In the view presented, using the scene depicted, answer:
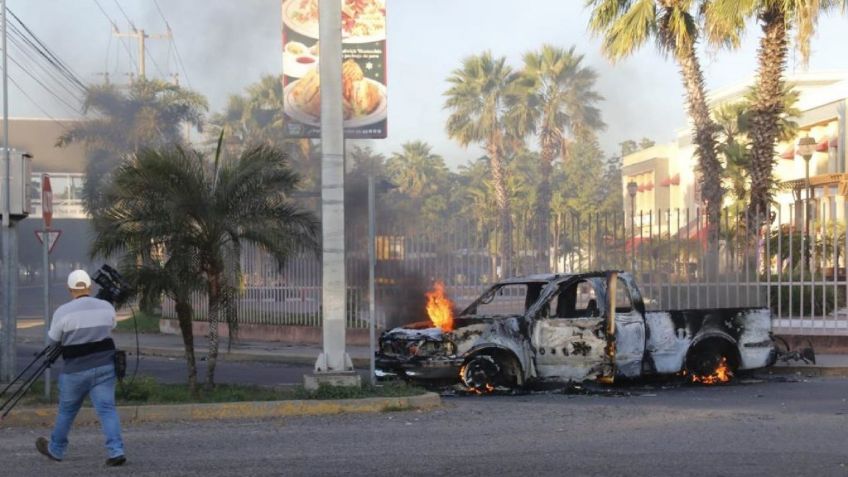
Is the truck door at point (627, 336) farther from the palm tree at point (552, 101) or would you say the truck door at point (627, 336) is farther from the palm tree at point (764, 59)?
the palm tree at point (552, 101)

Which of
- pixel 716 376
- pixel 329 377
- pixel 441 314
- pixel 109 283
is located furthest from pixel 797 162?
pixel 109 283

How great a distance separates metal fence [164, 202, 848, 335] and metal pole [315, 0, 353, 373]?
6.28 metres

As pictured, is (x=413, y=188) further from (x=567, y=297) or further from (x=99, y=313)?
(x=99, y=313)

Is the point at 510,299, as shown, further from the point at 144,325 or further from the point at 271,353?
the point at 144,325

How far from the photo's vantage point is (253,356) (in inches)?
837

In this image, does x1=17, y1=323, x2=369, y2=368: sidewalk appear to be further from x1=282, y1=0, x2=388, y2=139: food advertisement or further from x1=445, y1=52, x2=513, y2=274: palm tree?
x1=445, y1=52, x2=513, y2=274: palm tree

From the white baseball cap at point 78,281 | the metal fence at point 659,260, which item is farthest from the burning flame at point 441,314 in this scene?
the white baseball cap at point 78,281

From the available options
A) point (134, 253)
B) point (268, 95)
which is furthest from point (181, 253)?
point (268, 95)

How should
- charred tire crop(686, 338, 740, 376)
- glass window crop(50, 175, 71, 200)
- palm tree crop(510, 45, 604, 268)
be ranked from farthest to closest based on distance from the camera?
1. glass window crop(50, 175, 71, 200)
2. palm tree crop(510, 45, 604, 268)
3. charred tire crop(686, 338, 740, 376)

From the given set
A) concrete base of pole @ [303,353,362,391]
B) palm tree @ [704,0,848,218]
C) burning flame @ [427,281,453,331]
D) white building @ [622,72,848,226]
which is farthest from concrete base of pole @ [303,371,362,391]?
white building @ [622,72,848,226]

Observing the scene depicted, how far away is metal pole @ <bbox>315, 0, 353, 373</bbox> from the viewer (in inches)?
535

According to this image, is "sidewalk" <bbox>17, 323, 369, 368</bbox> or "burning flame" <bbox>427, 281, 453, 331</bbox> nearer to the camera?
"burning flame" <bbox>427, 281, 453, 331</bbox>

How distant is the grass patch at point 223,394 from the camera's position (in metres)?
12.6

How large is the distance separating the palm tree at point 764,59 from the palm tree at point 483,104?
3095cm
